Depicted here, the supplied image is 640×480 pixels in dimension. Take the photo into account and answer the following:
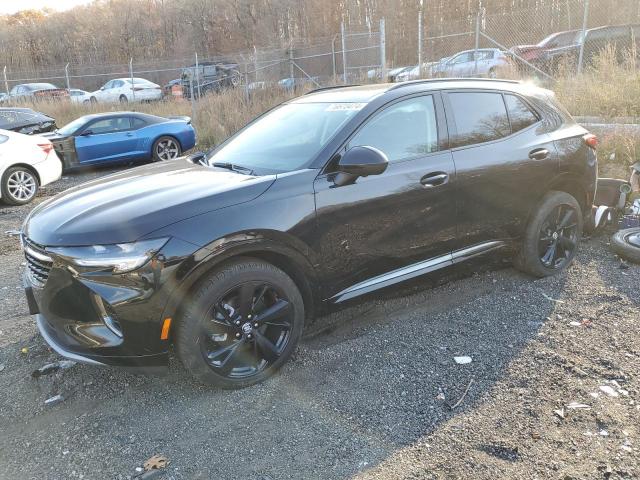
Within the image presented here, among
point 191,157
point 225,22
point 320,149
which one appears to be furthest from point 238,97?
point 225,22

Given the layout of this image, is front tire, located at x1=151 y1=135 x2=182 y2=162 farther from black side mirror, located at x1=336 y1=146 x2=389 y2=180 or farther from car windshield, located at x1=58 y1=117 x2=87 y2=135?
black side mirror, located at x1=336 y1=146 x2=389 y2=180

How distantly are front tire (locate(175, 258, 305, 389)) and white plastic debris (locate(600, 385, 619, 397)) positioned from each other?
71.7 inches

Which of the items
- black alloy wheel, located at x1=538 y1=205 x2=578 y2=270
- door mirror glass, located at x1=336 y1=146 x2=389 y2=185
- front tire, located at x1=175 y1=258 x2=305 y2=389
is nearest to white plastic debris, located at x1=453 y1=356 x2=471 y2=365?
front tire, located at x1=175 y1=258 x2=305 y2=389

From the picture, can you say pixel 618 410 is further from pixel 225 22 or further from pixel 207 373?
pixel 225 22

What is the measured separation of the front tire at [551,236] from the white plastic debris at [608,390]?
60.8 inches

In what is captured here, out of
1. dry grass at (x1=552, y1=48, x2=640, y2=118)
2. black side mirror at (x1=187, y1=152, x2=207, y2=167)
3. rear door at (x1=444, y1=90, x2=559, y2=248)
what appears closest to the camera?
rear door at (x1=444, y1=90, x2=559, y2=248)

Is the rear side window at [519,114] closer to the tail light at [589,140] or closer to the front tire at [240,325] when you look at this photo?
the tail light at [589,140]

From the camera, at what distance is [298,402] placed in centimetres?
297

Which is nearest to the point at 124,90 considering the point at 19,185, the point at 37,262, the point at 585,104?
the point at 19,185

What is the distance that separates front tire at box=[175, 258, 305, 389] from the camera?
2812mm

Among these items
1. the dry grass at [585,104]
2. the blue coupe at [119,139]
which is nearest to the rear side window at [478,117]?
the dry grass at [585,104]

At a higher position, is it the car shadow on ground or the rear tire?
the rear tire

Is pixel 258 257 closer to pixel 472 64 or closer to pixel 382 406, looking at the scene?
pixel 382 406

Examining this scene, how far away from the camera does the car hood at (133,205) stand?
2.73 meters
